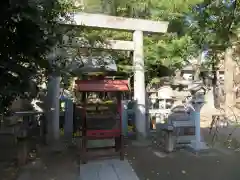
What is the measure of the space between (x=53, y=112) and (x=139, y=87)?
2.51 m

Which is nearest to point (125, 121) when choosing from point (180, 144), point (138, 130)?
point (138, 130)

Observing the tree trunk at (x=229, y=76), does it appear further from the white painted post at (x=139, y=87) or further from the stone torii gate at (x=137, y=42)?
the white painted post at (x=139, y=87)

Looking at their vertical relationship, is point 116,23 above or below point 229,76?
above

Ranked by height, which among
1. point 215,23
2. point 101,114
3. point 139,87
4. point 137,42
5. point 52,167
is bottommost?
point 52,167

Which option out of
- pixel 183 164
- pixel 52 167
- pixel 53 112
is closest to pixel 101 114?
pixel 52 167

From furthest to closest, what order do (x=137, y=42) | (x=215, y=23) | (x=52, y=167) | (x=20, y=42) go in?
(x=215, y=23)
(x=137, y=42)
(x=52, y=167)
(x=20, y=42)

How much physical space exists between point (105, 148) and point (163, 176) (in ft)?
5.86

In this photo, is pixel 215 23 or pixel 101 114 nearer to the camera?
pixel 101 114

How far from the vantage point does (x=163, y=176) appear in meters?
4.79

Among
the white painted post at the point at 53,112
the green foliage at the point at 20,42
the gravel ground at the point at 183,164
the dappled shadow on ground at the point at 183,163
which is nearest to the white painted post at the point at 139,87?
the dappled shadow on ground at the point at 183,163

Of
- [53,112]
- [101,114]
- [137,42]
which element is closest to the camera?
[101,114]

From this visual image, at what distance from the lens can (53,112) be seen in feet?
22.3

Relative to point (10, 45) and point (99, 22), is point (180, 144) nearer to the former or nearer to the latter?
point (99, 22)

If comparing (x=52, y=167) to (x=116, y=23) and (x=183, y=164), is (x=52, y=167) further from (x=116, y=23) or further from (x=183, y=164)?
(x=116, y=23)
